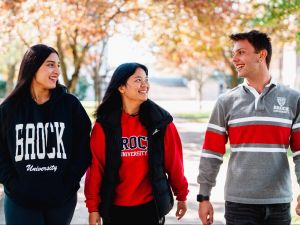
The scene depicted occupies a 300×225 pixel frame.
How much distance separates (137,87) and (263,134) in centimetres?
97

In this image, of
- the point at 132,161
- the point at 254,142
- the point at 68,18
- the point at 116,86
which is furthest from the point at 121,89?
the point at 68,18

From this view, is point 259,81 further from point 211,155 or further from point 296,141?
point 211,155

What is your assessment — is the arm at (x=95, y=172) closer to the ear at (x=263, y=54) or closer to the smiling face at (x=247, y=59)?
the smiling face at (x=247, y=59)

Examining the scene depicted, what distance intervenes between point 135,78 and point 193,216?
340 centimetres

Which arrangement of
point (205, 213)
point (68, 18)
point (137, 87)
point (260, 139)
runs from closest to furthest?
point (260, 139)
point (205, 213)
point (137, 87)
point (68, 18)

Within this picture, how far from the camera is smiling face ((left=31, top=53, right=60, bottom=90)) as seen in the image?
3609 millimetres

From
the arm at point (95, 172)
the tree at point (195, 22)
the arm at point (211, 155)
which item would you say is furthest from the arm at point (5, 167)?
the tree at point (195, 22)

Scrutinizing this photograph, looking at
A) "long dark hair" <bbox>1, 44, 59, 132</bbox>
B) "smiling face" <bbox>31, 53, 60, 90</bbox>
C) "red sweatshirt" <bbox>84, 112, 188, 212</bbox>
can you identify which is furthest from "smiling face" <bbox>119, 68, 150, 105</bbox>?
"long dark hair" <bbox>1, 44, 59, 132</bbox>

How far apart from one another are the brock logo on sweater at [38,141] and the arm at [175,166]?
0.78m

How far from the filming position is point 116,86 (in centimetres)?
376

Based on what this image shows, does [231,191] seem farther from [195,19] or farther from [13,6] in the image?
[195,19]

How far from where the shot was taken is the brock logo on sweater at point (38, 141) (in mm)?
3420

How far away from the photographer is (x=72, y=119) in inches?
142

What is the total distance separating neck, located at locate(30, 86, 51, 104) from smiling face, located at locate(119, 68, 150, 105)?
0.57 metres
